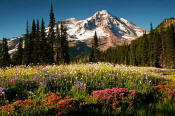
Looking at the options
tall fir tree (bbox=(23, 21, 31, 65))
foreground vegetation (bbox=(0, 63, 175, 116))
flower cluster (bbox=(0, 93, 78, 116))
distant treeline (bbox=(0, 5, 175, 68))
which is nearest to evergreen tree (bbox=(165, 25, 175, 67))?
distant treeline (bbox=(0, 5, 175, 68))

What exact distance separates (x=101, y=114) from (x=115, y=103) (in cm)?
115

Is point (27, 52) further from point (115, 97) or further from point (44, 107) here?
point (115, 97)

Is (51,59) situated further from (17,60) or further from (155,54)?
(155,54)

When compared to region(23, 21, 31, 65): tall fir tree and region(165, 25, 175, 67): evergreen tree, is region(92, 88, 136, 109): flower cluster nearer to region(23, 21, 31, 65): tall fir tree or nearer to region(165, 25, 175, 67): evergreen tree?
region(23, 21, 31, 65): tall fir tree

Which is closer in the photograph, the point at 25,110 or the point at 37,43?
the point at 25,110

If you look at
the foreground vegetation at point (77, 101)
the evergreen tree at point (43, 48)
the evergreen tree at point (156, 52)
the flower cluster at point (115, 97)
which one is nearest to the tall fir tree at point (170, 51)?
the evergreen tree at point (156, 52)

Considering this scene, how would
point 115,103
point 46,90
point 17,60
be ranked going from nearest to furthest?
point 115,103, point 46,90, point 17,60

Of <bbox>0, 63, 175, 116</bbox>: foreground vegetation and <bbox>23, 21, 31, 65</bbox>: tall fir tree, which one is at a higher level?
<bbox>23, 21, 31, 65</bbox>: tall fir tree

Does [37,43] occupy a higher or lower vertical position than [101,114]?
higher

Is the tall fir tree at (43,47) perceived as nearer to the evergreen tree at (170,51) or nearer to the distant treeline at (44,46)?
the distant treeline at (44,46)

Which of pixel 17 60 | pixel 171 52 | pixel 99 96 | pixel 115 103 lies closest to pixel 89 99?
A: pixel 99 96

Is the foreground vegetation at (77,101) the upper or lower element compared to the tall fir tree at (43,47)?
lower

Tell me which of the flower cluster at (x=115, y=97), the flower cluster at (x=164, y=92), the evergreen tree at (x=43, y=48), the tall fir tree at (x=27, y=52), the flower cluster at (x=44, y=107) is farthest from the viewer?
the tall fir tree at (x=27, y=52)

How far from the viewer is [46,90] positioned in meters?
6.10
